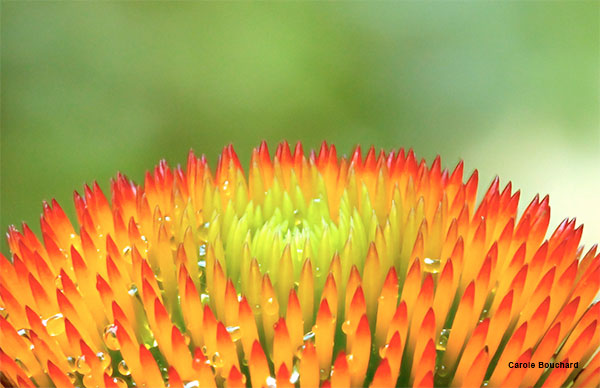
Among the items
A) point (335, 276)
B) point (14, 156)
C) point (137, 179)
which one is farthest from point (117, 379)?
point (14, 156)

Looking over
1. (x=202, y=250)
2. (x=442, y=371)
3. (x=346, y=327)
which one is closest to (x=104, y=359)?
(x=202, y=250)

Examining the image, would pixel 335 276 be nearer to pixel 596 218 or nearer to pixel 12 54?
pixel 596 218

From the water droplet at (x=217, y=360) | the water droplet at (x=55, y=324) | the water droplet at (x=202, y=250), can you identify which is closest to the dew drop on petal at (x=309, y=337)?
the water droplet at (x=217, y=360)

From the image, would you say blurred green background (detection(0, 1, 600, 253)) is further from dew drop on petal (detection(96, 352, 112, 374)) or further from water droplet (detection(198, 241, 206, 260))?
dew drop on petal (detection(96, 352, 112, 374))

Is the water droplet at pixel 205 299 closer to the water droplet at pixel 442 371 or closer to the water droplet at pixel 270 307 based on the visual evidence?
the water droplet at pixel 270 307

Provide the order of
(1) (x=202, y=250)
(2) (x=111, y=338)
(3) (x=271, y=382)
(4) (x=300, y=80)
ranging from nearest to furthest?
(3) (x=271, y=382), (2) (x=111, y=338), (1) (x=202, y=250), (4) (x=300, y=80)

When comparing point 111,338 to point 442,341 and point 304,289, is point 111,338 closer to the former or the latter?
point 304,289
